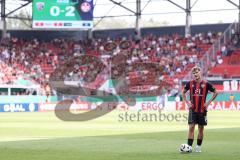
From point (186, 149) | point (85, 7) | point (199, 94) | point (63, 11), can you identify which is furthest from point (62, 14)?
point (186, 149)

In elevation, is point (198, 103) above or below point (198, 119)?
above

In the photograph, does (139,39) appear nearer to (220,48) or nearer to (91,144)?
(220,48)

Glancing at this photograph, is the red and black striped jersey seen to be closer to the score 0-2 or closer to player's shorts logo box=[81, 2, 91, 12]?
the score 0-2

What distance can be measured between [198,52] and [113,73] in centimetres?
935

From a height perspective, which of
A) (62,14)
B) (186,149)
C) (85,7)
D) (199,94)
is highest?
(85,7)

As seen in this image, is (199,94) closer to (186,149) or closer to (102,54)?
(186,149)

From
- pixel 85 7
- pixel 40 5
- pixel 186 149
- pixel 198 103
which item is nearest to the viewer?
pixel 186 149

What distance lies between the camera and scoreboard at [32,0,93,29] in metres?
54.7

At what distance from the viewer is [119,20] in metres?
134

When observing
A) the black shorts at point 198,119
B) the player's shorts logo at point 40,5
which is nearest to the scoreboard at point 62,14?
the player's shorts logo at point 40,5

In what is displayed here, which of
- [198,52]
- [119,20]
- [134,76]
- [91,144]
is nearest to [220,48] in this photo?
[198,52]

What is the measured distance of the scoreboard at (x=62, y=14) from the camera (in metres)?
54.7

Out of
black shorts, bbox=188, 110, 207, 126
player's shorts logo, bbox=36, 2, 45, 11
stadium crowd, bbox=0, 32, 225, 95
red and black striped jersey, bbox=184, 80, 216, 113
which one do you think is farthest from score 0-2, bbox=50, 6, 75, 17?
black shorts, bbox=188, 110, 207, 126

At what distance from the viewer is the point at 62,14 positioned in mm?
55312
